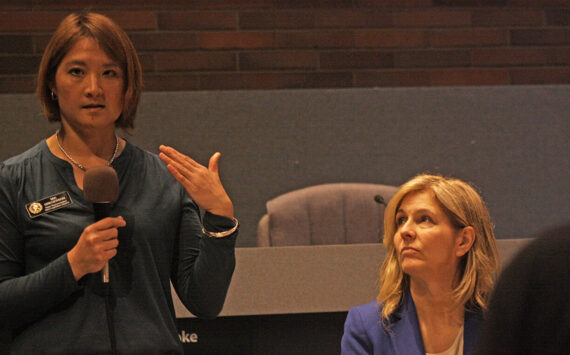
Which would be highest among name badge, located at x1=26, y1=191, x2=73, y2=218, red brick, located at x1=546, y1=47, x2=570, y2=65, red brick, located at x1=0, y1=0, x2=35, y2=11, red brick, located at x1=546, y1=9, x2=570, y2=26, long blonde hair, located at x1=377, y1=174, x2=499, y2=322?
red brick, located at x1=0, y1=0, x2=35, y2=11

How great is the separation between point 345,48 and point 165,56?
0.99 meters

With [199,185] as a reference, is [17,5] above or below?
above

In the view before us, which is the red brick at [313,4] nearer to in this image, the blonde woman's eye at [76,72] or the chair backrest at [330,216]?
the chair backrest at [330,216]

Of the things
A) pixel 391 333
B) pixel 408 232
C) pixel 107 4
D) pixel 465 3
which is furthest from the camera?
pixel 465 3

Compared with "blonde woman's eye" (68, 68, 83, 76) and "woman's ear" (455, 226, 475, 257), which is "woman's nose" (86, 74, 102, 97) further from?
"woman's ear" (455, 226, 475, 257)

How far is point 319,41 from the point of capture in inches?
155

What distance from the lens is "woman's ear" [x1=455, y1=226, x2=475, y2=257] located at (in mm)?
1771

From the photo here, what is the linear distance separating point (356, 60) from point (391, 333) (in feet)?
8.33

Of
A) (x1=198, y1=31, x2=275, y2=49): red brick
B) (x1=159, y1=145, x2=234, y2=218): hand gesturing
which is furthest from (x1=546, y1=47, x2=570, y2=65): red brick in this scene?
(x1=159, y1=145, x2=234, y2=218): hand gesturing

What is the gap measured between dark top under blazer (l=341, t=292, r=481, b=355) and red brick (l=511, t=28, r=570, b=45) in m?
2.83

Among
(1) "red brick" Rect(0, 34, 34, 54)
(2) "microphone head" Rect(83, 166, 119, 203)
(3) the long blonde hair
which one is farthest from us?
(1) "red brick" Rect(0, 34, 34, 54)

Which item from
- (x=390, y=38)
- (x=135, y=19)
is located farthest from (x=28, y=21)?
(x=390, y=38)

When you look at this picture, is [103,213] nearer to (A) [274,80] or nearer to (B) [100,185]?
(B) [100,185]

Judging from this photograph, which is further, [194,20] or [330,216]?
[194,20]
